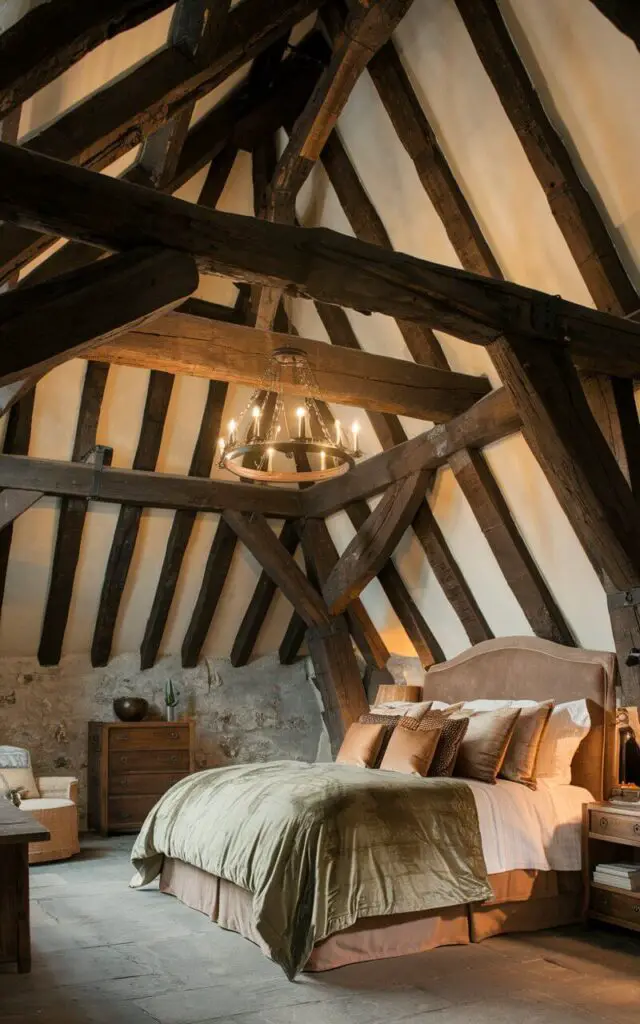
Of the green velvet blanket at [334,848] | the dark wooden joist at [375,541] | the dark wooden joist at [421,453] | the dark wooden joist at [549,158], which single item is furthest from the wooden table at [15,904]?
the dark wooden joist at [549,158]

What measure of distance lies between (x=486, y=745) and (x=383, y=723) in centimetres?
71

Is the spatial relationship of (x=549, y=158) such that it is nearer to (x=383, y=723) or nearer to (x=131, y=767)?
(x=383, y=723)

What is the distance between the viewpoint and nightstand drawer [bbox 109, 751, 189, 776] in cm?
678

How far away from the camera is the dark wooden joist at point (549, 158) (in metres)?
3.95

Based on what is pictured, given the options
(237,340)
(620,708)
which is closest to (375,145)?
(237,340)

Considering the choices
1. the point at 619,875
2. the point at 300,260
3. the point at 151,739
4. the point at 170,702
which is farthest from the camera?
the point at 170,702

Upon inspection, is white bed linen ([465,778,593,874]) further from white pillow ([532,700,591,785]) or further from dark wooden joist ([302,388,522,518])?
dark wooden joist ([302,388,522,518])

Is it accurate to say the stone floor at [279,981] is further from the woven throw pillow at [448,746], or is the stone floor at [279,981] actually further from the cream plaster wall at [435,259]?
the cream plaster wall at [435,259]

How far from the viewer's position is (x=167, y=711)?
7.52m

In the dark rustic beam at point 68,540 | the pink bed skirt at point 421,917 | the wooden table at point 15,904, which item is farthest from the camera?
the dark rustic beam at point 68,540

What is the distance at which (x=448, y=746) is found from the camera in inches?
174

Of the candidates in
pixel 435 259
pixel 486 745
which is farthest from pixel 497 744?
pixel 435 259

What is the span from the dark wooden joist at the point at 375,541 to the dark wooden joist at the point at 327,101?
4.55ft

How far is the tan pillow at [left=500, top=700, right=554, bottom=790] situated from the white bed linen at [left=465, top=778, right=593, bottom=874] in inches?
2.5
